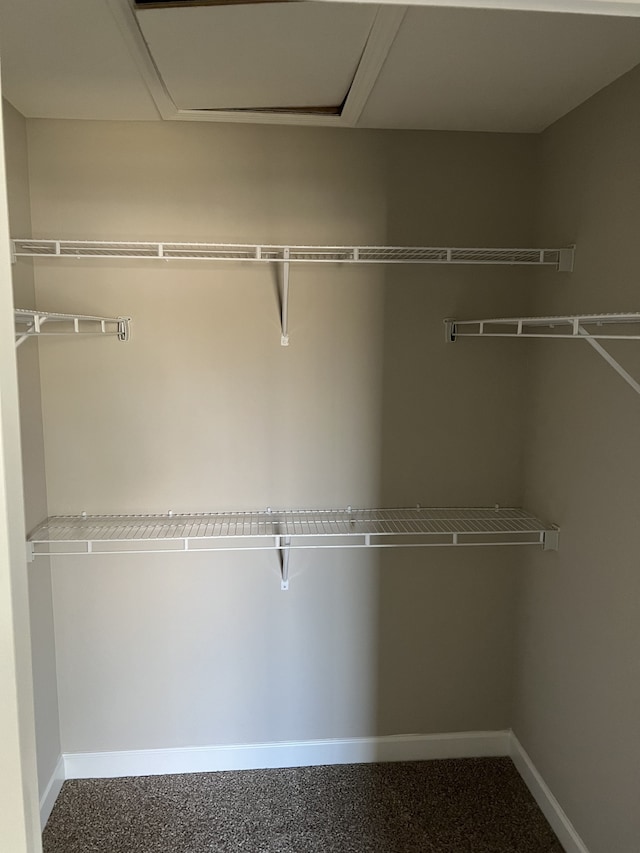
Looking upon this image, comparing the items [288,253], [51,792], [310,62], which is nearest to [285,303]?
[288,253]

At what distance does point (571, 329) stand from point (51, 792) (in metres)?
2.35

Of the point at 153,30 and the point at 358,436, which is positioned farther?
the point at 358,436

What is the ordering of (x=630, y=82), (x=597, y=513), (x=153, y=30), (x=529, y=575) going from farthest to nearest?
(x=529, y=575), (x=597, y=513), (x=630, y=82), (x=153, y=30)

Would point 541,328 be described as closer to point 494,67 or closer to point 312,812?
point 494,67

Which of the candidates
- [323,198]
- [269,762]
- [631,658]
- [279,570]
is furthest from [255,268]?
[269,762]

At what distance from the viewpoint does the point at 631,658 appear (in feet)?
5.40

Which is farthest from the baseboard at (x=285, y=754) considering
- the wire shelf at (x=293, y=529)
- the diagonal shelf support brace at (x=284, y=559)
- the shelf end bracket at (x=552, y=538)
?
the shelf end bracket at (x=552, y=538)

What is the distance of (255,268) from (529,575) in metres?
1.49

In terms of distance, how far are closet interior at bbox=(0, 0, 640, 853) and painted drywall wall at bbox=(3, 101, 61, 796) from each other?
1cm

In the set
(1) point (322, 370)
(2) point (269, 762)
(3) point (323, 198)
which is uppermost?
(3) point (323, 198)

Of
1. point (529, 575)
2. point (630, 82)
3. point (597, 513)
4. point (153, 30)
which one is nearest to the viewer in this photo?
point (153, 30)

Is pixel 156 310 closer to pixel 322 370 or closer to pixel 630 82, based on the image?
pixel 322 370

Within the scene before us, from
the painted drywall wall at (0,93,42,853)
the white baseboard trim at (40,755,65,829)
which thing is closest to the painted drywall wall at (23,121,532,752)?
the white baseboard trim at (40,755,65,829)

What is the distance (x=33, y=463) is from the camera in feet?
6.77
